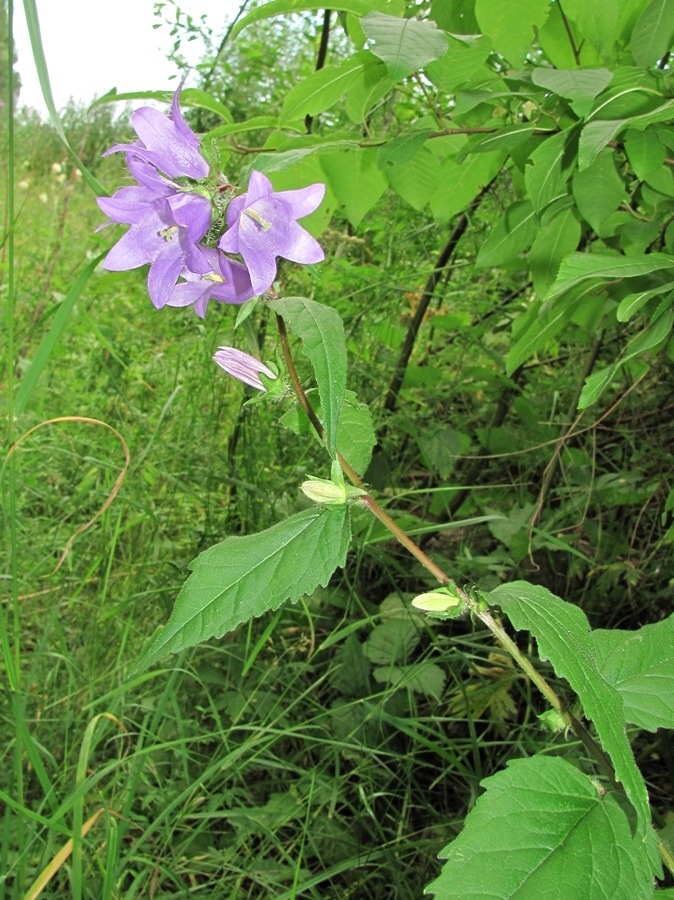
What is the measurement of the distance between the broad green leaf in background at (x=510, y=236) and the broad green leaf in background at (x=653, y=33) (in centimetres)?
32

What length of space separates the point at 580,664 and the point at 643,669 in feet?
0.70

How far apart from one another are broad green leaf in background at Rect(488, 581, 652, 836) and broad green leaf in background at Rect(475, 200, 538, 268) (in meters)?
0.70

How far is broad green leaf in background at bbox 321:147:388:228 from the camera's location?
1.15 metres

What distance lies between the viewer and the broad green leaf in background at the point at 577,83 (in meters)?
0.79

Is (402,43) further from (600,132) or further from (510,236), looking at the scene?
(510,236)

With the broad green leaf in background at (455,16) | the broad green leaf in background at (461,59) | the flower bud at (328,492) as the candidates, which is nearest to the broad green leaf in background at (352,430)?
the flower bud at (328,492)

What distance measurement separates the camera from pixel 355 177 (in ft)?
3.84

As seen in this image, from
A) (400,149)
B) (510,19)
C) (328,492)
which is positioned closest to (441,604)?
(328,492)

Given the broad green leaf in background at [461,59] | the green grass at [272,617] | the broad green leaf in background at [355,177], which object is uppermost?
the broad green leaf in background at [461,59]

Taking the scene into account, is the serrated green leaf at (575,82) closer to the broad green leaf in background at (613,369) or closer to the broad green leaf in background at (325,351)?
the broad green leaf in background at (613,369)

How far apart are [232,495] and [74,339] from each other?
166 centimetres

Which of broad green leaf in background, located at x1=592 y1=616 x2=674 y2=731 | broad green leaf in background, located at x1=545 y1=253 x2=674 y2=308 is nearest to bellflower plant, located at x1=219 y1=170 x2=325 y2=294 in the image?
broad green leaf in background, located at x1=545 y1=253 x2=674 y2=308

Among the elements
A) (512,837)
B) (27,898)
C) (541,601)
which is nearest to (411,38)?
(541,601)

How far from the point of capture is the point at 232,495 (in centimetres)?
217
